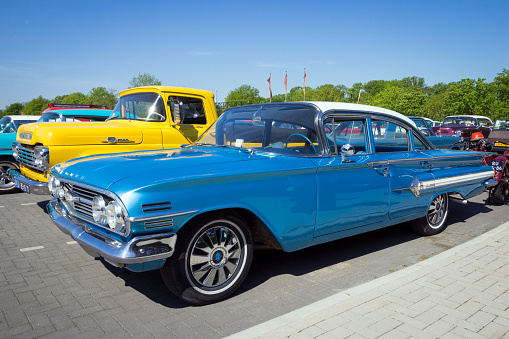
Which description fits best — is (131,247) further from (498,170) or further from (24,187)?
(498,170)

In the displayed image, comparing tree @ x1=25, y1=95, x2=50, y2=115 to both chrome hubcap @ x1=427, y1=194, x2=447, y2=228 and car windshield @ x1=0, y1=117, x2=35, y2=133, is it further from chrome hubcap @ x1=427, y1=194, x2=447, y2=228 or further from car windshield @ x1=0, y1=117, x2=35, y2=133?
chrome hubcap @ x1=427, y1=194, x2=447, y2=228

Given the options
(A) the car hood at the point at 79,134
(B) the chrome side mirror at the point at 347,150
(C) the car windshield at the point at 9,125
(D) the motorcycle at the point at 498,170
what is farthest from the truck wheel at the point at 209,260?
Result: (C) the car windshield at the point at 9,125

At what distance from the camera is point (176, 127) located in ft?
23.6

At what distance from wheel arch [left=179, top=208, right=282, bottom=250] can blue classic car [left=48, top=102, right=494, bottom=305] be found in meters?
0.01

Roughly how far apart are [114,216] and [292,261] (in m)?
2.30

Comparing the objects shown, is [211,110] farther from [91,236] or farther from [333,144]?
[91,236]

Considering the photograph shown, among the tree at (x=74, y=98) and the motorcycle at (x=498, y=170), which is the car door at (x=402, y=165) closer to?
the motorcycle at (x=498, y=170)

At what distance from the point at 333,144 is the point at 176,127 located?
12.3 ft

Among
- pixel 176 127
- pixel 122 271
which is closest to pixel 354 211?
pixel 122 271

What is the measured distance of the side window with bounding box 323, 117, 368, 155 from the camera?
165 inches

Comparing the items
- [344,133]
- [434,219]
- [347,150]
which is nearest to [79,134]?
[344,133]

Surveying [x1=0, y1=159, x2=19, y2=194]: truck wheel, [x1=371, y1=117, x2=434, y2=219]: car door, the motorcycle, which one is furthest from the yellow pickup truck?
the motorcycle

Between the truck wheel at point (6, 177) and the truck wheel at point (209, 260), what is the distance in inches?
291

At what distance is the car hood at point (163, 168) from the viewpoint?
306 cm
